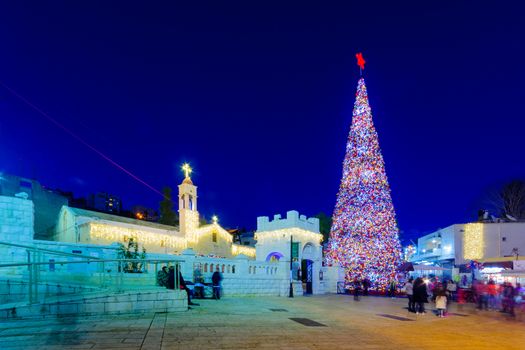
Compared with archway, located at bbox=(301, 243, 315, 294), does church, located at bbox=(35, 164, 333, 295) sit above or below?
above

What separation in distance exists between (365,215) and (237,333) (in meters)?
24.1

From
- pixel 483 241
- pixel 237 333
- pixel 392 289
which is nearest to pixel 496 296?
pixel 392 289

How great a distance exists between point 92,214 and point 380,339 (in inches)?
971

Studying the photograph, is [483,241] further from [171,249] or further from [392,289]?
[171,249]

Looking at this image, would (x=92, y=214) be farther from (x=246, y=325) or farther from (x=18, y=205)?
(x=246, y=325)

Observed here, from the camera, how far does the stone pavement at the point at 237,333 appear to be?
26.0ft

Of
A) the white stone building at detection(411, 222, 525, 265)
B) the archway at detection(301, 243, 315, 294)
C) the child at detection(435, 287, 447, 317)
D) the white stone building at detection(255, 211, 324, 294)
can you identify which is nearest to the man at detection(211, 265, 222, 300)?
the child at detection(435, 287, 447, 317)

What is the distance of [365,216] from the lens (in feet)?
105

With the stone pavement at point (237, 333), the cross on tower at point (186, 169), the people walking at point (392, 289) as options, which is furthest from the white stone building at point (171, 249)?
the people walking at point (392, 289)

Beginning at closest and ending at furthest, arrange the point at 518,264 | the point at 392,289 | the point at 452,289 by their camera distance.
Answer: the point at 452,289 < the point at 518,264 < the point at 392,289

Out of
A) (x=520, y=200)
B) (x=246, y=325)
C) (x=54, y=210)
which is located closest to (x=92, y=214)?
(x=54, y=210)

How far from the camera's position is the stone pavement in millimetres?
7918

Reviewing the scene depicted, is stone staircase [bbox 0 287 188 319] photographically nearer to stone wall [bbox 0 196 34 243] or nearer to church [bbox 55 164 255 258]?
stone wall [bbox 0 196 34 243]

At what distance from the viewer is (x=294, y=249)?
3127 cm
